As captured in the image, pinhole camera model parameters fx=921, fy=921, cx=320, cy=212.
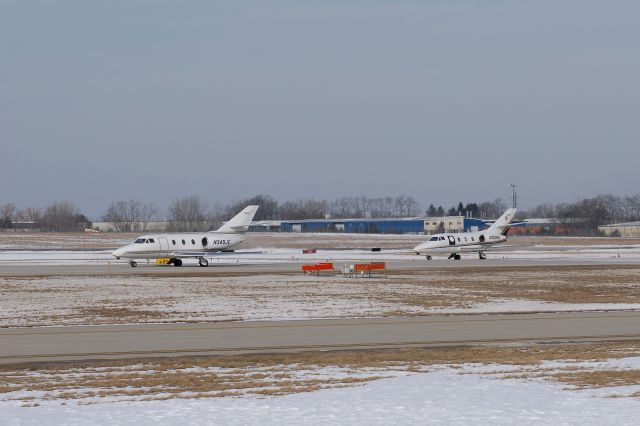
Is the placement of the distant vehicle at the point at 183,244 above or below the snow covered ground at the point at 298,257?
above

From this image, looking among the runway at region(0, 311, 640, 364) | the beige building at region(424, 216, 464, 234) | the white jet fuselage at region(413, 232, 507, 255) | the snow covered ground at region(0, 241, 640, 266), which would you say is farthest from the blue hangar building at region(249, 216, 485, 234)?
the runway at region(0, 311, 640, 364)

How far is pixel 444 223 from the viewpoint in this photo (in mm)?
174875

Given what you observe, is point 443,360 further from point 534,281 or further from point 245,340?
point 534,281

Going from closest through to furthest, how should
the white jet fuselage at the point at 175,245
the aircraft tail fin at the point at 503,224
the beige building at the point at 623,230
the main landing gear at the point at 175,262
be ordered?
the white jet fuselage at the point at 175,245 < the main landing gear at the point at 175,262 < the aircraft tail fin at the point at 503,224 < the beige building at the point at 623,230

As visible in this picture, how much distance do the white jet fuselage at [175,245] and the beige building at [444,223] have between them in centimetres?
11235

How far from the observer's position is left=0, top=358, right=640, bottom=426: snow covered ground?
37.3ft

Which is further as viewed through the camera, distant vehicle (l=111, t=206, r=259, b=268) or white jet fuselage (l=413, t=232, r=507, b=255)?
white jet fuselage (l=413, t=232, r=507, b=255)

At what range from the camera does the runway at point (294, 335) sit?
738 inches

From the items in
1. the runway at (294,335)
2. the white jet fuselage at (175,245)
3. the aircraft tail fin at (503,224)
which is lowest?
the runway at (294,335)

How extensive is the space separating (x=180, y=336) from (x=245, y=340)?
71.5 inches

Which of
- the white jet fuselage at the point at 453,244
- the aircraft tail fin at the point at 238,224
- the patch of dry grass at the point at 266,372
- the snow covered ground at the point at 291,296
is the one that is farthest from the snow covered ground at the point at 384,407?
the white jet fuselage at the point at 453,244

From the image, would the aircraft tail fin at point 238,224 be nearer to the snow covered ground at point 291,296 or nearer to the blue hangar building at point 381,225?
the snow covered ground at point 291,296

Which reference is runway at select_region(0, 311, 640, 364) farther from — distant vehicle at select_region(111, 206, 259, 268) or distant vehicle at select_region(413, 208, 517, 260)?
distant vehicle at select_region(413, 208, 517, 260)

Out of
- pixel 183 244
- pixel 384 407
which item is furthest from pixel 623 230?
pixel 384 407
